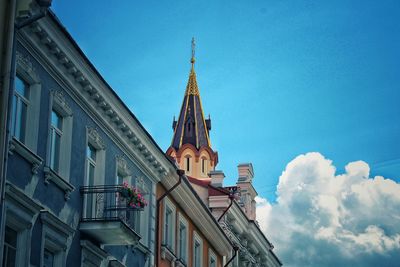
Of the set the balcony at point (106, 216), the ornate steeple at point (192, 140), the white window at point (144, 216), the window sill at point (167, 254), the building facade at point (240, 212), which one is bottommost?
the balcony at point (106, 216)

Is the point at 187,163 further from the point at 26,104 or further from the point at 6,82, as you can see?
the point at 6,82

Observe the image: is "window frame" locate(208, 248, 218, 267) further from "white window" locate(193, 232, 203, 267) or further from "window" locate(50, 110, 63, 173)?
"window" locate(50, 110, 63, 173)

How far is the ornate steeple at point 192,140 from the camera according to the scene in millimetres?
73375

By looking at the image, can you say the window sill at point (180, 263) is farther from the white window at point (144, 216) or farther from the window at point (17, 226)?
the window at point (17, 226)

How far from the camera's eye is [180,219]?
111ft

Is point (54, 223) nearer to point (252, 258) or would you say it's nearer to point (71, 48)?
point (71, 48)

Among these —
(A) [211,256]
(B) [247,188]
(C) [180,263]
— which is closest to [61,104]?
(C) [180,263]

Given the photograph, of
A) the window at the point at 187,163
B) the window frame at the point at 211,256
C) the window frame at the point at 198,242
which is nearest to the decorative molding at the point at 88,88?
the window frame at the point at 198,242

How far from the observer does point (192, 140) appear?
74.9 m

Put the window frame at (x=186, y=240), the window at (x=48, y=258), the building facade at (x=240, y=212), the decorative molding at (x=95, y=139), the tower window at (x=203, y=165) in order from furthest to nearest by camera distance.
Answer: the tower window at (x=203, y=165) → the building facade at (x=240, y=212) → the window frame at (x=186, y=240) → the decorative molding at (x=95, y=139) → the window at (x=48, y=258)

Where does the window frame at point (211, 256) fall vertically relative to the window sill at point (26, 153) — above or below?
above

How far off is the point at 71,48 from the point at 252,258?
26.7 meters

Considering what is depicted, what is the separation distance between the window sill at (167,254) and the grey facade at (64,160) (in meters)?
2.33

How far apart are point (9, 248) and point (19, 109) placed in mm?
3148
